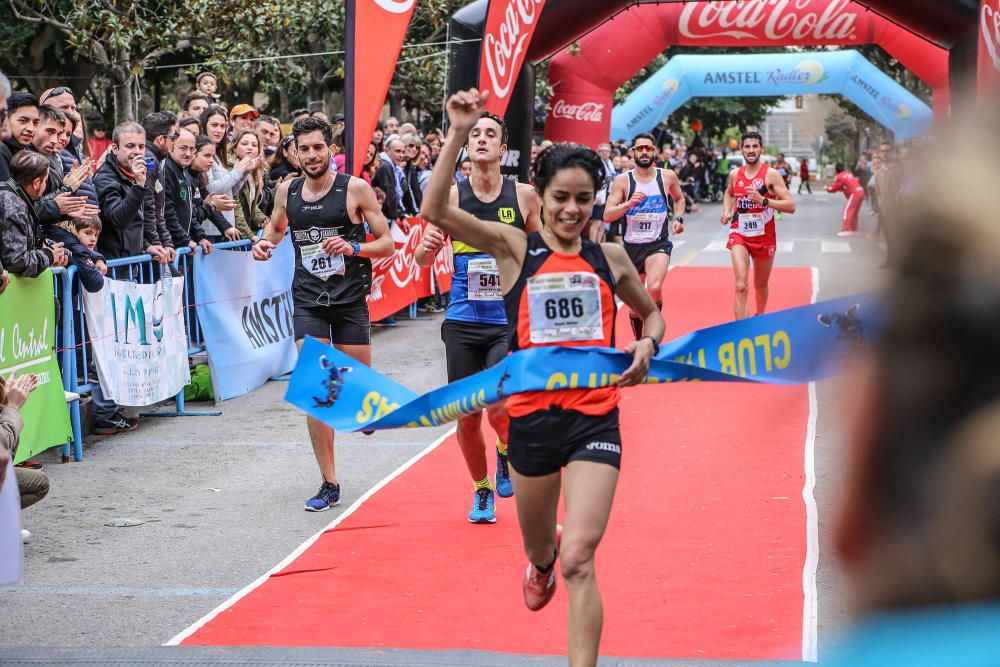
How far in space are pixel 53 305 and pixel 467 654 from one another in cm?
437

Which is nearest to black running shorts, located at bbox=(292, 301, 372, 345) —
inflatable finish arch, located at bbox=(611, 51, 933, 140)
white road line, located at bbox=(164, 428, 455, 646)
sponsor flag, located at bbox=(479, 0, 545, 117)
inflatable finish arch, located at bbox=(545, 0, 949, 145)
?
white road line, located at bbox=(164, 428, 455, 646)

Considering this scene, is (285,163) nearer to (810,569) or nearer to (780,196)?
(780,196)

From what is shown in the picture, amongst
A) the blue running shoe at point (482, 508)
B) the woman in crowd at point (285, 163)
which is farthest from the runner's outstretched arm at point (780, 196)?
the blue running shoe at point (482, 508)

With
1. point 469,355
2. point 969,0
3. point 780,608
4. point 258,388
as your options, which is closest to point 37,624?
point 469,355

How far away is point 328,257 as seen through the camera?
7105 mm

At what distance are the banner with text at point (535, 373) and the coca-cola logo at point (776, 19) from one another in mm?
17953

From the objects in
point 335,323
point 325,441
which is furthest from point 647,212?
point 325,441

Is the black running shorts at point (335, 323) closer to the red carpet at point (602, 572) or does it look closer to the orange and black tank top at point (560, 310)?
the red carpet at point (602, 572)

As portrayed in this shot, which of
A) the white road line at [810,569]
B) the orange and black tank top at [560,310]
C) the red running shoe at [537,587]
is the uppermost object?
the orange and black tank top at [560,310]

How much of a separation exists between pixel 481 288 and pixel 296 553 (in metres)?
1.60

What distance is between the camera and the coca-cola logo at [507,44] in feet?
36.5

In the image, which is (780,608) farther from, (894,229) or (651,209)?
(651,209)

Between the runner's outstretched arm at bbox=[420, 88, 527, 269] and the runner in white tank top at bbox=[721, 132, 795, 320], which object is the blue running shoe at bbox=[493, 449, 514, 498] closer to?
the runner's outstretched arm at bbox=[420, 88, 527, 269]

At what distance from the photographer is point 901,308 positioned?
829 mm
